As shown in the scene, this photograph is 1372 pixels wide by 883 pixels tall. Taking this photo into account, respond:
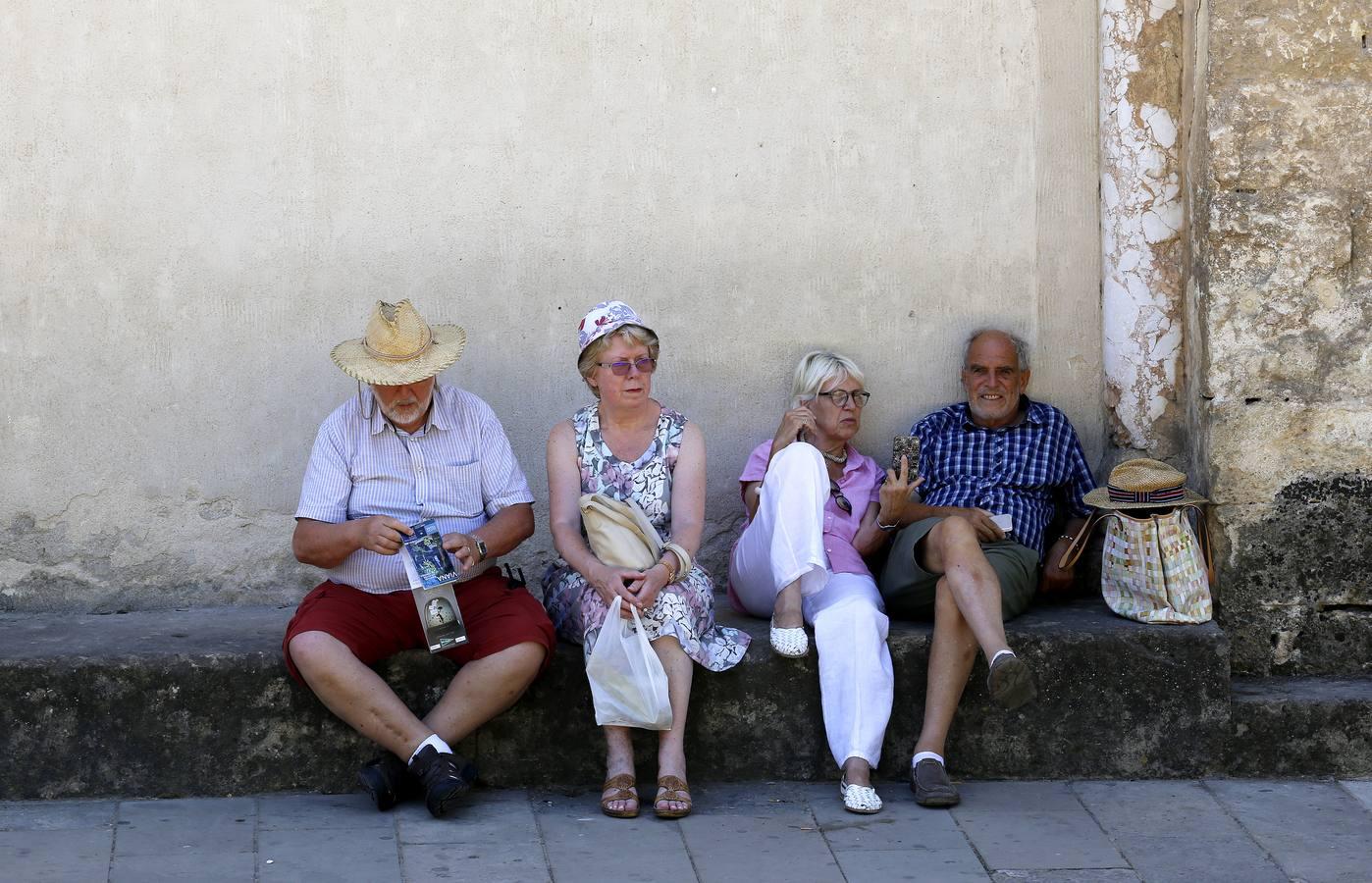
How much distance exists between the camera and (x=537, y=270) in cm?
517

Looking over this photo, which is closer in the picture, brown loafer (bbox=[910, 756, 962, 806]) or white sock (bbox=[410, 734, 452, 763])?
white sock (bbox=[410, 734, 452, 763])

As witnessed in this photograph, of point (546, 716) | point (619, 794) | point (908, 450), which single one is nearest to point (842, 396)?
point (908, 450)

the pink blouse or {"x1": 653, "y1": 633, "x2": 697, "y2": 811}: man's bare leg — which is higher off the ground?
the pink blouse

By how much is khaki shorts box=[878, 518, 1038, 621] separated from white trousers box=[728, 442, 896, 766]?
85 mm

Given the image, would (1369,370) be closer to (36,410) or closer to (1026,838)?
(1026,838)

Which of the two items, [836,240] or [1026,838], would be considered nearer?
[1026,838]

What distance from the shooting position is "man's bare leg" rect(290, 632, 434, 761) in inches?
168

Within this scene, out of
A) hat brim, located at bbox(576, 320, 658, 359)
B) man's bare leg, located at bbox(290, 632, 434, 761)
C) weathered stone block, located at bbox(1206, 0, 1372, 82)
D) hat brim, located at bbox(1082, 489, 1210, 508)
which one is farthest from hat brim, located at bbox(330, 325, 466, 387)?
weathered stone block, located at bbox(1206, 0, 1372, 82)

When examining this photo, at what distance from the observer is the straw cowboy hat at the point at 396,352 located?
14.9ft

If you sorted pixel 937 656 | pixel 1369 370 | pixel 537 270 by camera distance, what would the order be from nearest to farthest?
1. pixel 937 656
2. pixel 1369 370
3. pixel 537 270

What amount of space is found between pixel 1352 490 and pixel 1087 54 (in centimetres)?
156

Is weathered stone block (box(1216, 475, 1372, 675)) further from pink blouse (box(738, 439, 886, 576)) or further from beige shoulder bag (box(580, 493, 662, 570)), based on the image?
beige shoulder bag (box(580, 493, 662, 570))

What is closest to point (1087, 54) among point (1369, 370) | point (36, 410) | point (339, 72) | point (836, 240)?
point (836, 240)

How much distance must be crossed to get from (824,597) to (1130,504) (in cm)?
92
